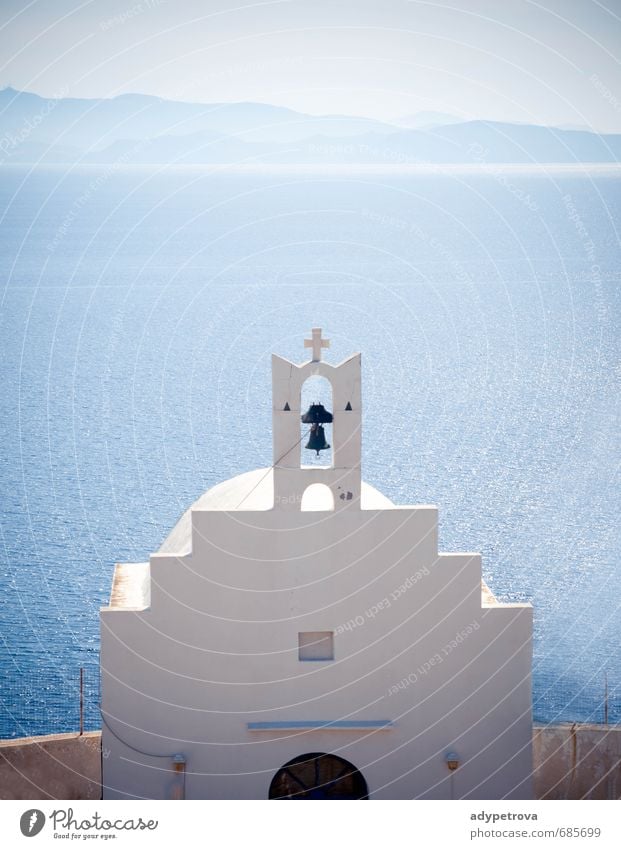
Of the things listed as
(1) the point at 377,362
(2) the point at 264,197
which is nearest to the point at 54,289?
(1) the point at 377,362

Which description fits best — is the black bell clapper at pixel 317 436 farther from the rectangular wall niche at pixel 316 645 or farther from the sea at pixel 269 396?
the sea at pixel 269 396

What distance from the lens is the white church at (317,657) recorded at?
16.5 meters

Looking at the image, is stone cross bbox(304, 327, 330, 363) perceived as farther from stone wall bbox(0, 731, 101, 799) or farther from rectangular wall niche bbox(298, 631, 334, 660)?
stone wall bbox(0, 731, 101, 799)

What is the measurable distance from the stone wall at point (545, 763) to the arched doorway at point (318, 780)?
3571mm

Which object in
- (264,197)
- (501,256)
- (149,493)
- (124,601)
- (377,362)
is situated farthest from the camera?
(264,197)

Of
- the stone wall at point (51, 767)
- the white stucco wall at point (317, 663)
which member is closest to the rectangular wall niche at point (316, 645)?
the white stucco wall at point (317, 663)

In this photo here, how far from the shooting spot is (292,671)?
16.8 metres

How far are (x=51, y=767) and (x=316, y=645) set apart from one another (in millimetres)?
4877

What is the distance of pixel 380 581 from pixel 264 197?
10713 cm

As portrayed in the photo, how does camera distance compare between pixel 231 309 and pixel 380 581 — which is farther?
pixel 231 309

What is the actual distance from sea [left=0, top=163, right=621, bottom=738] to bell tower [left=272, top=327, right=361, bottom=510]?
10.9 m

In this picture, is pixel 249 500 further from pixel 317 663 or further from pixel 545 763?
pixel 545 763

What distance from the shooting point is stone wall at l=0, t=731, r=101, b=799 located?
62.6ft

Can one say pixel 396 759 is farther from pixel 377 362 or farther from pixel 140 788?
pixel 377 362
